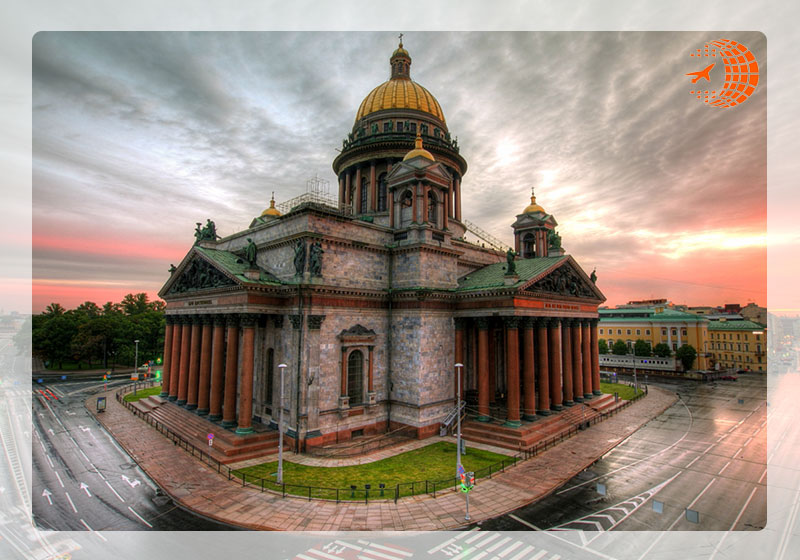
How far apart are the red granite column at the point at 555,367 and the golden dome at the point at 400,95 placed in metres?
28.0

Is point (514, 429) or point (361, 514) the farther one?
point (514, 429)

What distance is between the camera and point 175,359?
141 ft

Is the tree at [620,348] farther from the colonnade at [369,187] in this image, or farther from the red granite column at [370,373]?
the red granite column at [370,373]

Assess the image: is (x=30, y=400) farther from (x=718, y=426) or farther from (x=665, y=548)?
(x=718, y=426)

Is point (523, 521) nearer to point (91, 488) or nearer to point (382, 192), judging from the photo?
point (91, 488)

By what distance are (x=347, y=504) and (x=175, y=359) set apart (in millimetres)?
30086

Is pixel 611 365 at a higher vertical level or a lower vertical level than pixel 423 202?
lower

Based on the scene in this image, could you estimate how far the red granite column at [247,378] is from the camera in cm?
3039

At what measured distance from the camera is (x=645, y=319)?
87625 millimetres

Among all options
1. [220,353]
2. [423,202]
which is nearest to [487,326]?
[423,202]

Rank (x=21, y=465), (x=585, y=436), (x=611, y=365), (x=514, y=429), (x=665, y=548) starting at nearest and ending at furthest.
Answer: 1. (x=665, y=548)
2. (x=21, y=465)
3. (x=514, y=429)
4. (x=585, y=436)
5. (x=611, y=365)

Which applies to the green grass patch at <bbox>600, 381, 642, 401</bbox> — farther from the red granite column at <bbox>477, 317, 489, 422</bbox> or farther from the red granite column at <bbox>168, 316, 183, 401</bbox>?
the red granite column at <bbox>168, 316, 183, 401</bbox>

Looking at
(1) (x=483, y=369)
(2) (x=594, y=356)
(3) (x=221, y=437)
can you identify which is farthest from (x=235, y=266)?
(2) (x=594, y=356)

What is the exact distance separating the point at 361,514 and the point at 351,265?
1832cm
